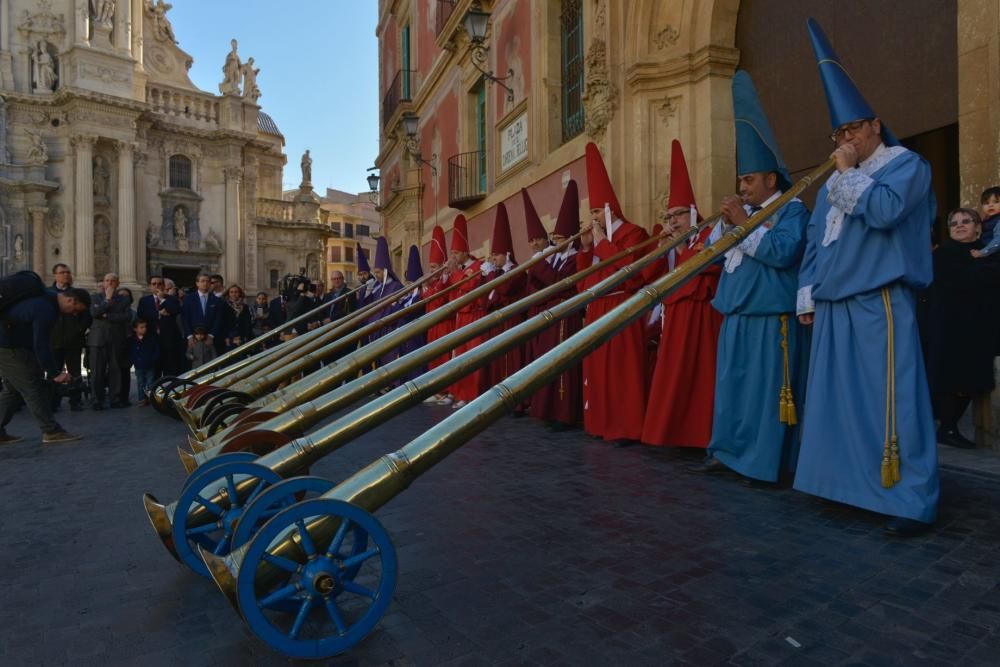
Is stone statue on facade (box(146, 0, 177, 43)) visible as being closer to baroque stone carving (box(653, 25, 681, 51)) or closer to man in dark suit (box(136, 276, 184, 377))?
man in dark suit (box(136, 276, 184, 377))

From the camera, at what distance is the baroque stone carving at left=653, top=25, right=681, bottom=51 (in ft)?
26.0

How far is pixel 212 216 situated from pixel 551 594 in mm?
38171

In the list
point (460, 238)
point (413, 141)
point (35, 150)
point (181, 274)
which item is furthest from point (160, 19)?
point (460, 238)

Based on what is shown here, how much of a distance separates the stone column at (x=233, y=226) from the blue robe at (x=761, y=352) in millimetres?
35882

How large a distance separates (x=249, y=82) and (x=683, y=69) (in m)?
37.6

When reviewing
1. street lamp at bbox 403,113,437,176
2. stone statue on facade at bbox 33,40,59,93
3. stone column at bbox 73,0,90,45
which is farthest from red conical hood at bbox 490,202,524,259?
stone statue on facade at bbox 33,40,59,93

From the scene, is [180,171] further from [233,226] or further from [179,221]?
[233,226]

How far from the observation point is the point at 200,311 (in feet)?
34.9

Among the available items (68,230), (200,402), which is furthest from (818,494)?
(68,230)

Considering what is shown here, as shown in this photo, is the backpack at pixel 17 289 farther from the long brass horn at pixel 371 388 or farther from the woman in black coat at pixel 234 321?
the long brass horn at pixel 371 388

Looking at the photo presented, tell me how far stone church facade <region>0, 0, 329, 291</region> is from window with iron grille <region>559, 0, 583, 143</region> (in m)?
27.6

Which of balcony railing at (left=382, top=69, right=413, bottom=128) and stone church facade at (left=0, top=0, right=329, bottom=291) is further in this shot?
stone church facade at (left=0, top=0, right=329, bottom=291)

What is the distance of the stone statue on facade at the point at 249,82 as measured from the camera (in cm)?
3891

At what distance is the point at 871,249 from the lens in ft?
11.3
